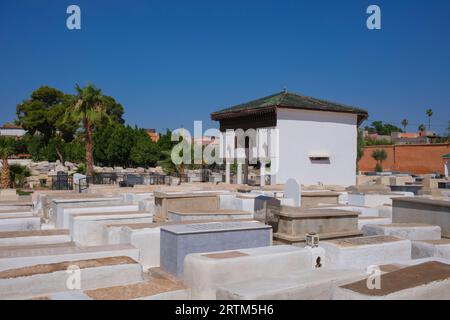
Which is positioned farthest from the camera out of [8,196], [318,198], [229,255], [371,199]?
[8,196]

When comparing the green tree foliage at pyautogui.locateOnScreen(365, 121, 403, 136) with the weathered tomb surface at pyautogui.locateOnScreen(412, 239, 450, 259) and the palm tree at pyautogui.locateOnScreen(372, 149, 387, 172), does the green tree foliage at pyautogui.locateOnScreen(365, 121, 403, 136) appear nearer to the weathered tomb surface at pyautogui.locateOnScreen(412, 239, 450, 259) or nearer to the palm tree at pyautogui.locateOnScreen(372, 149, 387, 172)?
the palm tree at pyautogui.locateOnScreen(372, 149, 387, 172)

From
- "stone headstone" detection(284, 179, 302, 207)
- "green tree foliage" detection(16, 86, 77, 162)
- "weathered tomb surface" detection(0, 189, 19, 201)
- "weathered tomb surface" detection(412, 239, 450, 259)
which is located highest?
"green tree foliage" detection(16, 86, 77, 162)

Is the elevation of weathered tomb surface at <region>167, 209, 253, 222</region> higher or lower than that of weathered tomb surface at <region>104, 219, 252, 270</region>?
higher

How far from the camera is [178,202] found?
10.4m

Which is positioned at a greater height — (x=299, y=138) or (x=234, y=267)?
(x=299, y=138)

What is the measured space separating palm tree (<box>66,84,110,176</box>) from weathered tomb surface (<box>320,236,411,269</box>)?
20.5 metres

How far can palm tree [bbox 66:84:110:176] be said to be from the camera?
82.2ft

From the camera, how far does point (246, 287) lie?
435 centimetres

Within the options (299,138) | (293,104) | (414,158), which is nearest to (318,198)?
(299,138)

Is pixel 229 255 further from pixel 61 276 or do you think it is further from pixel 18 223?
pixel 18 223

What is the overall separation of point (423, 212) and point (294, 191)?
3069 mm

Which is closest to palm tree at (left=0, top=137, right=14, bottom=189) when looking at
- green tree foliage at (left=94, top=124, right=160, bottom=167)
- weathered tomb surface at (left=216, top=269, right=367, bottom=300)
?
weathered tomb surface at (left=216, top=269, right=367, bottom=300)

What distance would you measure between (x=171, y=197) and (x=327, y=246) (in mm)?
4760
